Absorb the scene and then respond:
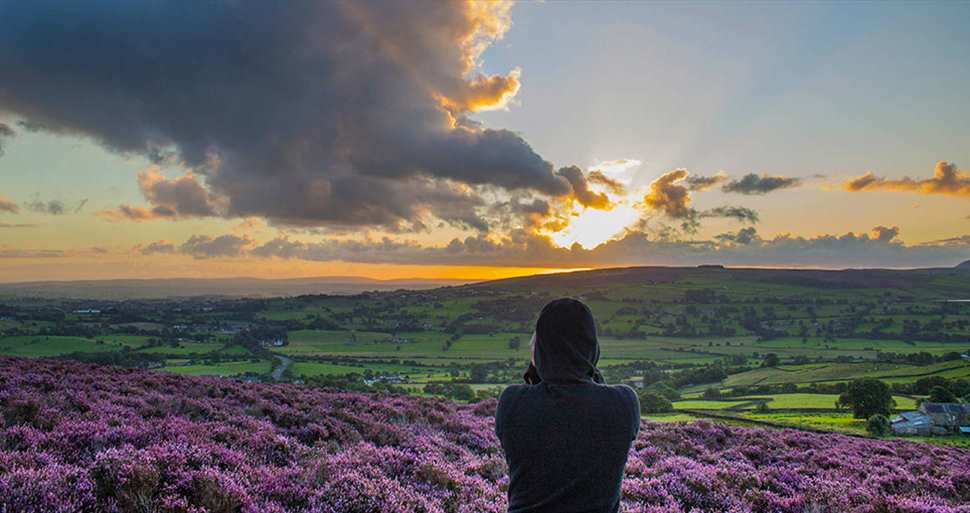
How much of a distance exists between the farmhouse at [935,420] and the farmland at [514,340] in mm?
5563

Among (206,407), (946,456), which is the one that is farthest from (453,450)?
(946,456)

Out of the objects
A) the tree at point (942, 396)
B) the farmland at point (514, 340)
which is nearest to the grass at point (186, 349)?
the farmland at point (514, 340)

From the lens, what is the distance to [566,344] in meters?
4.41

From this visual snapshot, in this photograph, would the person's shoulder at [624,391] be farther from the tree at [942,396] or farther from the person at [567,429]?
the tree at [942,396]

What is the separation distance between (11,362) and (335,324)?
125099mm

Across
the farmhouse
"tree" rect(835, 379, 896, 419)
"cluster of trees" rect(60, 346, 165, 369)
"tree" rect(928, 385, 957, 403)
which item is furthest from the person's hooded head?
"tree" rect(928, 385, 957, 403)

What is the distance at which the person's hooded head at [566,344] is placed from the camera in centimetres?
438

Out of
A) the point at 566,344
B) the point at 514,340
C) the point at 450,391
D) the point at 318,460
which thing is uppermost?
the point at 566,344

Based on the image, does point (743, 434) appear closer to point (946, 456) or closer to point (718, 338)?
point (946, 456)

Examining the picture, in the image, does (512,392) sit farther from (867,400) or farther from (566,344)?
(867,400)

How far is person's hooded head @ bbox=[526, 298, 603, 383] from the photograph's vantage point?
438 centimetres

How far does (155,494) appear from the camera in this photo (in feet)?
19.7

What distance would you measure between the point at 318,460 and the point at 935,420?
46719 millimetres

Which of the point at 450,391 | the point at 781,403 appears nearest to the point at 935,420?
the point at 781,403
